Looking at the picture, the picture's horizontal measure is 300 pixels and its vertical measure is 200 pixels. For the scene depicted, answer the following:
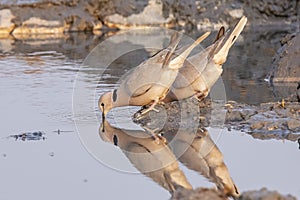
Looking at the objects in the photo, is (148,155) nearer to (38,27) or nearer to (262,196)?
(262,196)

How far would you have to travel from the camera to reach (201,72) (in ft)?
27.2

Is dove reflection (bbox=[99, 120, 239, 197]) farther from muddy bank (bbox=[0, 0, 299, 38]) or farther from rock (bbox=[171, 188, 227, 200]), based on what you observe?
muddy bank (bbox=[0, 0, 299, 38])

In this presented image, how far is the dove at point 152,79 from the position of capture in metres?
7.68

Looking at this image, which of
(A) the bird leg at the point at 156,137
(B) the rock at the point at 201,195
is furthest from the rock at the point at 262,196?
(A) the bird leg at the point at 156,137

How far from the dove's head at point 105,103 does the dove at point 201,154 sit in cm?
74

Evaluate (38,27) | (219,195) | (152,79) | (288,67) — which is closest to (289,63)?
(288,67)

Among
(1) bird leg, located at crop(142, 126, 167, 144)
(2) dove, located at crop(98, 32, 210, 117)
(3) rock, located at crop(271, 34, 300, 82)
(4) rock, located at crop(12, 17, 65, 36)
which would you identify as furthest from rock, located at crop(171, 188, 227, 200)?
(4) rock, located at crop(12, 17, 65, 36)

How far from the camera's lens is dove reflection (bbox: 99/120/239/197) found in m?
6.03

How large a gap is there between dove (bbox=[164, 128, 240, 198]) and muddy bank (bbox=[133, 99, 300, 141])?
0.24m

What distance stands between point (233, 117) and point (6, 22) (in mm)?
11437

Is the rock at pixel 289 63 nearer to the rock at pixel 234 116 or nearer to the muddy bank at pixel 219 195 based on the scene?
the rock at pixel 234 116

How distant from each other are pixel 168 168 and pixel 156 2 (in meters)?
13.6

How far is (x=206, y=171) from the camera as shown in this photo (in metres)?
6.32

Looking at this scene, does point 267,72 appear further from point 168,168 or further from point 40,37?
point 40,37
